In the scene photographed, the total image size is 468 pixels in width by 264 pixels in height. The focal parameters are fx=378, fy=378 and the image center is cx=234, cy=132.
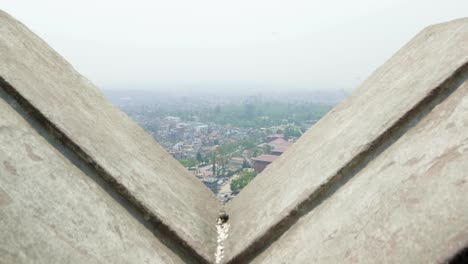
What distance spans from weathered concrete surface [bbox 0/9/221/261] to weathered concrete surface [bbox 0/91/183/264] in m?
0.10

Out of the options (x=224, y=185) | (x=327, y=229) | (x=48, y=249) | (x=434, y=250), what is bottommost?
(x=224, y=185)

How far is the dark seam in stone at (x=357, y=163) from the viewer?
6.72 ft

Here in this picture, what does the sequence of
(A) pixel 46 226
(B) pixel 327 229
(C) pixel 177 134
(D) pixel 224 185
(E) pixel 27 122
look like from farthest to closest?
(C) pixel 177 134 → (D) pixel 224 185 → (E) pixel 27 122 → (B) pixel 327 229 → (A) pixel 46 226

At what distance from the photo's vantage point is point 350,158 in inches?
85.9

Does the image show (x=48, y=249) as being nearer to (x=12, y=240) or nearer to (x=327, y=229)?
(x=12, y=240)

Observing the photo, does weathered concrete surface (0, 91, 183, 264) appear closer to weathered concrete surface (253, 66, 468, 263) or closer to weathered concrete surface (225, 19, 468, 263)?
weathered concrete surface (225, 19, 468, 263)

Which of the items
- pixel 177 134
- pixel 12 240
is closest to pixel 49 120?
pixel 12 240

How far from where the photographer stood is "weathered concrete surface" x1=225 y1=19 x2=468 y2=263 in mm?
1907

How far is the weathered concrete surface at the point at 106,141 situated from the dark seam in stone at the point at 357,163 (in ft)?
1.04

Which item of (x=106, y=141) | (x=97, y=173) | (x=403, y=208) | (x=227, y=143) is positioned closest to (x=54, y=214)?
(x=97, y=173)

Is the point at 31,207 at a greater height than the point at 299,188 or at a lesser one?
greater

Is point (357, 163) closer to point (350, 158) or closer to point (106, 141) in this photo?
point (350, 158)

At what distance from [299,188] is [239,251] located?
55 centimetres

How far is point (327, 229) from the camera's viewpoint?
188 centimetres
